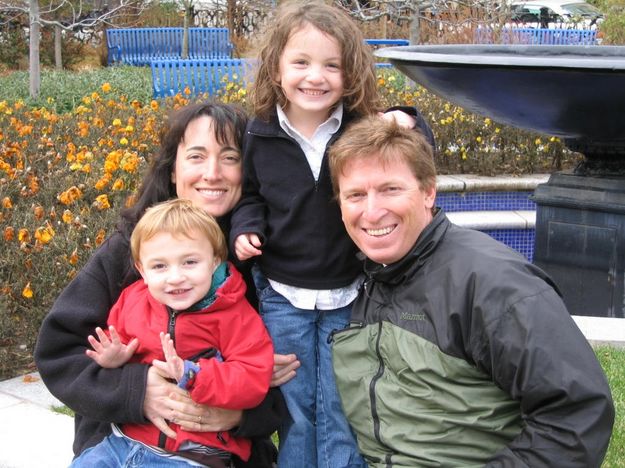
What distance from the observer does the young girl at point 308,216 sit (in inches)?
115

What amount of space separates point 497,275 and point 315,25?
44.8 inches

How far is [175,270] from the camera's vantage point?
262 centimetres

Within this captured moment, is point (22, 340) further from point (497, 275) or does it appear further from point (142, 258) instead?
point (497, 275)

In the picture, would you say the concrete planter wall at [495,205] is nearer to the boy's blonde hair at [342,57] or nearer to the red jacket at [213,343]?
the boy's blonde hair at [342,57]

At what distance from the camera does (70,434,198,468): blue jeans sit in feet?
8.75

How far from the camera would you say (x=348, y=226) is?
259cm

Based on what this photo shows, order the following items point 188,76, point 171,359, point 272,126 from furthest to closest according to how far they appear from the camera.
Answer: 1. point 188,76
2. point 272,126
3. point 171,359

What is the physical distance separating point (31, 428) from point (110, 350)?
48.9 inches

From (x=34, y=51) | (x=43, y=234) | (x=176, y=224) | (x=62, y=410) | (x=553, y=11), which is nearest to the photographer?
(x=176, y=224)

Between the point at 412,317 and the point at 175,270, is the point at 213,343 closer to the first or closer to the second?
the point at 175,270

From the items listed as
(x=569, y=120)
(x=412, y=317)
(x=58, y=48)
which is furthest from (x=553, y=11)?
(x=412, y=317)

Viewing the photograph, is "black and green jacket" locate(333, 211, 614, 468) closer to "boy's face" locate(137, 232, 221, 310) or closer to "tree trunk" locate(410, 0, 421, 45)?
"boy's face" locate(137, 232, 221, 310)

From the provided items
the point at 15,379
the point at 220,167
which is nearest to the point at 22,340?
the point at 15,379

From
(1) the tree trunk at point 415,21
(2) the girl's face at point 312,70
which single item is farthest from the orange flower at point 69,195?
(1) the tree trunk at point 415,21
